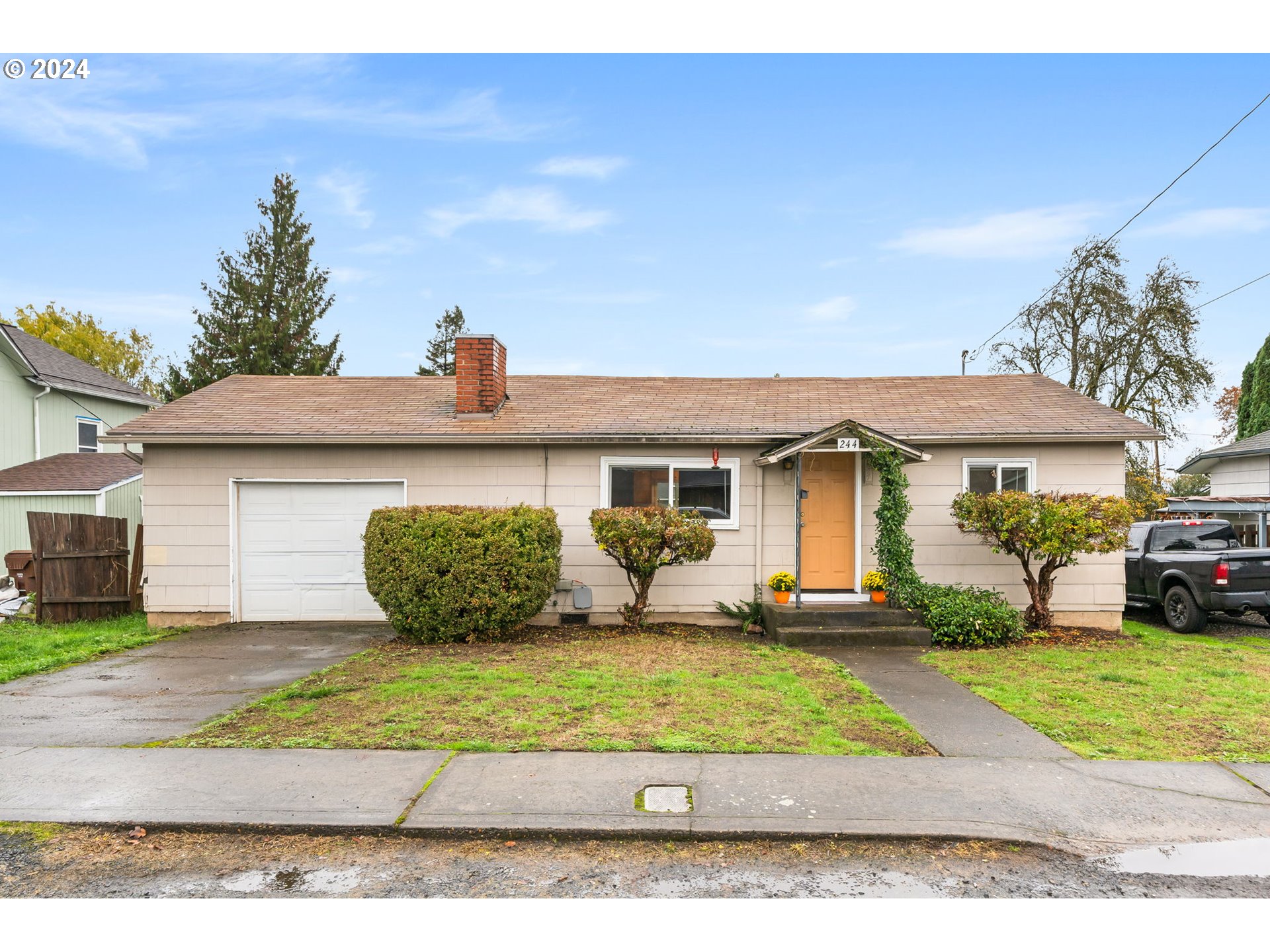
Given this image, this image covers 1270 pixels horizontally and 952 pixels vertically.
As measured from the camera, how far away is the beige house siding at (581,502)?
1065 centimetres

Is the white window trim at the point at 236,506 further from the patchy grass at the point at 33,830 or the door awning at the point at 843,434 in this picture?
the patchy grass at the point at 33,830

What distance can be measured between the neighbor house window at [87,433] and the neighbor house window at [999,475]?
70.8 ft

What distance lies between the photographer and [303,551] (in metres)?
10.9

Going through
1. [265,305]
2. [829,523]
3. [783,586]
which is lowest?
[783,586]

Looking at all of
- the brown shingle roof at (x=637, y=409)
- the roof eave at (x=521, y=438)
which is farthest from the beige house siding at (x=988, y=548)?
the brown shingle roof at (x=637, y=409)

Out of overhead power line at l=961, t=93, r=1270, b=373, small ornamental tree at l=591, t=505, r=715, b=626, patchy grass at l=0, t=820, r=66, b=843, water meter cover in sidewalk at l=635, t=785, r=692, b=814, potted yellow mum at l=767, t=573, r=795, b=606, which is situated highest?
overhead power line at l=961, t=93, r=1270, b=373

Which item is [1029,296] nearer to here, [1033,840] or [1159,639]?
[1159,639]

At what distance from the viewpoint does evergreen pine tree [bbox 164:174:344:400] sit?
29.9 m

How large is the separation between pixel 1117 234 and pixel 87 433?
97.4 feet

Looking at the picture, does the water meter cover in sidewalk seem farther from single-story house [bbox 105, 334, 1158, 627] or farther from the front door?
the front door

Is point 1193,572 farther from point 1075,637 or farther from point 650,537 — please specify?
point 650,537

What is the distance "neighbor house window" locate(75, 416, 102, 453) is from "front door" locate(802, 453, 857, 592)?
64.1 ft

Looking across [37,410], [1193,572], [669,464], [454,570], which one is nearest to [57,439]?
[37,410]

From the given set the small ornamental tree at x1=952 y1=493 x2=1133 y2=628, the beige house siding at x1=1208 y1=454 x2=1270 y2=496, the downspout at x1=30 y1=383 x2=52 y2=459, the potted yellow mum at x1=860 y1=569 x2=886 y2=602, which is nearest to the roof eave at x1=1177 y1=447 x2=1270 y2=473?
the beige house siding at x1=1208 y1=454 x2=1270 y2=496
